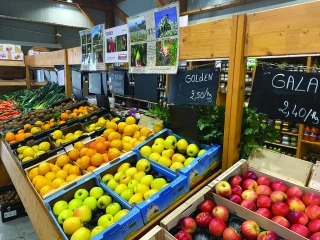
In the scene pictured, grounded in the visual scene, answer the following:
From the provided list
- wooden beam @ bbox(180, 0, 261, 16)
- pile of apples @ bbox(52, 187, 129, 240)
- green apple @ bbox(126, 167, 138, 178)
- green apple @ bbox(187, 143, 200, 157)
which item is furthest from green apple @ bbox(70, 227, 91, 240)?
wooden beam @ bbox(180, 0, 261, 16)

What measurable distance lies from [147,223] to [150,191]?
16cm

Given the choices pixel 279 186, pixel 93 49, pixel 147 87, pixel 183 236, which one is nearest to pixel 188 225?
pixel 183 236

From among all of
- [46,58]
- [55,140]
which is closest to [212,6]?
[46,58]

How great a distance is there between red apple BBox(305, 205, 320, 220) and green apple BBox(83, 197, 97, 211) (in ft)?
3.55

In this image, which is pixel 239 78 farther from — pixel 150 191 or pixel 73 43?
pixel 73 43

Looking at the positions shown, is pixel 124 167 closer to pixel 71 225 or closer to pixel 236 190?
pixel 71 225

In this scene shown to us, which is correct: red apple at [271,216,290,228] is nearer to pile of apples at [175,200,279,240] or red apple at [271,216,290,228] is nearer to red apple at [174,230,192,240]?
pile of apples at [175,200,279,240]

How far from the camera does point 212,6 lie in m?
5.48

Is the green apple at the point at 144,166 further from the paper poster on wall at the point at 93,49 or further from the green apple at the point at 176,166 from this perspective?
the paper poster on wall at the point at 93,49

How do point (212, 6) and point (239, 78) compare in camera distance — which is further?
point (212, 6)

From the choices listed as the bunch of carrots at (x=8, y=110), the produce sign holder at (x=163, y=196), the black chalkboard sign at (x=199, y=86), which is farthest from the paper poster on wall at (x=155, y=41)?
the bunch of carrots at (x=8, y=110)

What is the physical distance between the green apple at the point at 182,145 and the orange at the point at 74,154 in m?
0.85

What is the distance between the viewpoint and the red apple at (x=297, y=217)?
0.99m

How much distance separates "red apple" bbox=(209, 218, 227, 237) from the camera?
1023 mm
